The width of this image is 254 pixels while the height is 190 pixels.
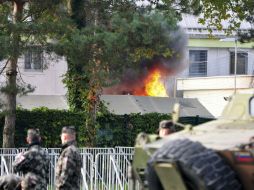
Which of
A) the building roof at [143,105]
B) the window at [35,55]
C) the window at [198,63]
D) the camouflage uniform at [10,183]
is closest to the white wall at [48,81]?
the building roof at [143,105]

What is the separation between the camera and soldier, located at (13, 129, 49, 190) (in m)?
15.9

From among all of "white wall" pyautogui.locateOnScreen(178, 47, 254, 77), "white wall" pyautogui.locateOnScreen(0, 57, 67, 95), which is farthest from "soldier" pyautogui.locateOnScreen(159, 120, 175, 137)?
"white wall" pyautogui.locateOnScreen(178, 47, 254, 77)

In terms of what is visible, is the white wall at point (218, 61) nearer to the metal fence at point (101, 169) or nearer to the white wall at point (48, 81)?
the white wall at point (48, 81)

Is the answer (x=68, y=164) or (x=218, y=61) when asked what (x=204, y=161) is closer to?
(x=68, y=164)

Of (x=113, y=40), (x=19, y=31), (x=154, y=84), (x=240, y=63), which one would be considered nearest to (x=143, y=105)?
(x=154, y=84)

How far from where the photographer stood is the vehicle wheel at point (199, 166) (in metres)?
10.9

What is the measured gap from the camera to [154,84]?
45125 millimetres

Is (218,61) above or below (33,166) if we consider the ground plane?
above

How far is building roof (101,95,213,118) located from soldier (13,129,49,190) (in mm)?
19918

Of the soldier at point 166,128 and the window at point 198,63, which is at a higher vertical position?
the window at point 198,63

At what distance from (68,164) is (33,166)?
2.21 feet

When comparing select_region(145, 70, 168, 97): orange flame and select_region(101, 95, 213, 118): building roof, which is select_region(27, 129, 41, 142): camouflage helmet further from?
select_region(145, 70, 168, 97): orange flame

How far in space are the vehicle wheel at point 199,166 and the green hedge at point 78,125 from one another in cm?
1857

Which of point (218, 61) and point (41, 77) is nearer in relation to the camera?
point (41, 77)
